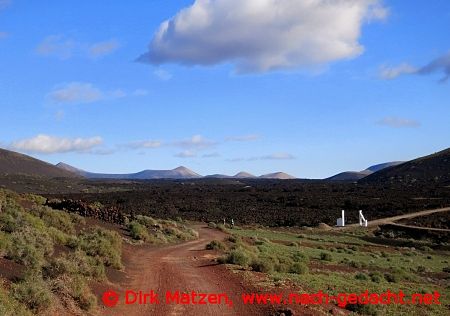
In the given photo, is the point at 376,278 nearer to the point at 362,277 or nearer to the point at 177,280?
the point at 362,277

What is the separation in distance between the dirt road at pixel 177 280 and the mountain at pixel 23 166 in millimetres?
136649

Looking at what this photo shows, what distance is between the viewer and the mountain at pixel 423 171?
125 meters

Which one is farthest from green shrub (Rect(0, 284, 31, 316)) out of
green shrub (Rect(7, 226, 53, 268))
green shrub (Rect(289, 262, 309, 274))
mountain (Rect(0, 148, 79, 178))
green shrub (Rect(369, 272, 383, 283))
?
mountain (Rect(0, 148, 79, 178))

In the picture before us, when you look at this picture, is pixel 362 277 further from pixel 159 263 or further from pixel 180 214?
pixel 180 214

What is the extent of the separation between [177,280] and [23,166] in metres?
164

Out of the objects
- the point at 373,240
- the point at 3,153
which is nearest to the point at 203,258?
the point at 373,240

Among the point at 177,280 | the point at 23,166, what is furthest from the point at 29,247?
the point at 23,166

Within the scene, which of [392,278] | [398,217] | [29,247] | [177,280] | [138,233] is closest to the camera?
[29,247]

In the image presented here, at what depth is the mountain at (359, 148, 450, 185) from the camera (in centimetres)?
12544

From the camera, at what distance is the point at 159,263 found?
20656 millimetres

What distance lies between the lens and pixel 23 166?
165 m

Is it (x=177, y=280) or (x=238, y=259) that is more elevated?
(x=238, y=259)

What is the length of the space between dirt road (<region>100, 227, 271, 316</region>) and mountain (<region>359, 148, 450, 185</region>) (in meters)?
110

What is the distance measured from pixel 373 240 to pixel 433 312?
115ft
